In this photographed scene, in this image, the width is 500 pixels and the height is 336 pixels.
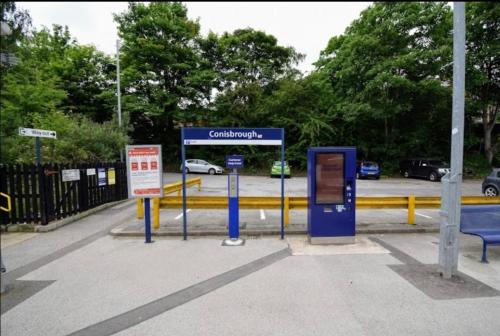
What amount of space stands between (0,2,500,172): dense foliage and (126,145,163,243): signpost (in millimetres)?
13888

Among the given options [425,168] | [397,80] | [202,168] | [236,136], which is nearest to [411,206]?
[236,136]

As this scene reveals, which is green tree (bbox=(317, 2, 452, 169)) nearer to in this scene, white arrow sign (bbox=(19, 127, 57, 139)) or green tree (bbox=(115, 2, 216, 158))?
green tree (bbox=(115, 2, 216, 158))

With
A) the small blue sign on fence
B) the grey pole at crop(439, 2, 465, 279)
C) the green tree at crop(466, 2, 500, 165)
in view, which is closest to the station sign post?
the small blue sign on fence

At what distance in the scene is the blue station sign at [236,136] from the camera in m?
6.02

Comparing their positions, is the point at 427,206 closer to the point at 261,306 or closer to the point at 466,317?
the point at 466,317

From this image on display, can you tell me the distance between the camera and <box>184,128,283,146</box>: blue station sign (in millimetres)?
6020

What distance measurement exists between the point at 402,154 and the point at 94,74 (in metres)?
29.6

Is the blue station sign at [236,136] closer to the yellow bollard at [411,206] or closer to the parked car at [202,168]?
the yellow bollard at [411,206]

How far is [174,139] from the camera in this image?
29062 mm

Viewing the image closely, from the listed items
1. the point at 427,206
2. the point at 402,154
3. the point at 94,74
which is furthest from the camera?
the point at 94,74

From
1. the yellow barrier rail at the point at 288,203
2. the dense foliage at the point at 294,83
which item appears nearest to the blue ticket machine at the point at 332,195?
the yellow barrier rail at the point at 288,203

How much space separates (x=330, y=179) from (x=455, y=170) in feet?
7.25

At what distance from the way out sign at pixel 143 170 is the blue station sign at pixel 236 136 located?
0.83m

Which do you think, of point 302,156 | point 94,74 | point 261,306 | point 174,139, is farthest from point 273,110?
point 261,306
